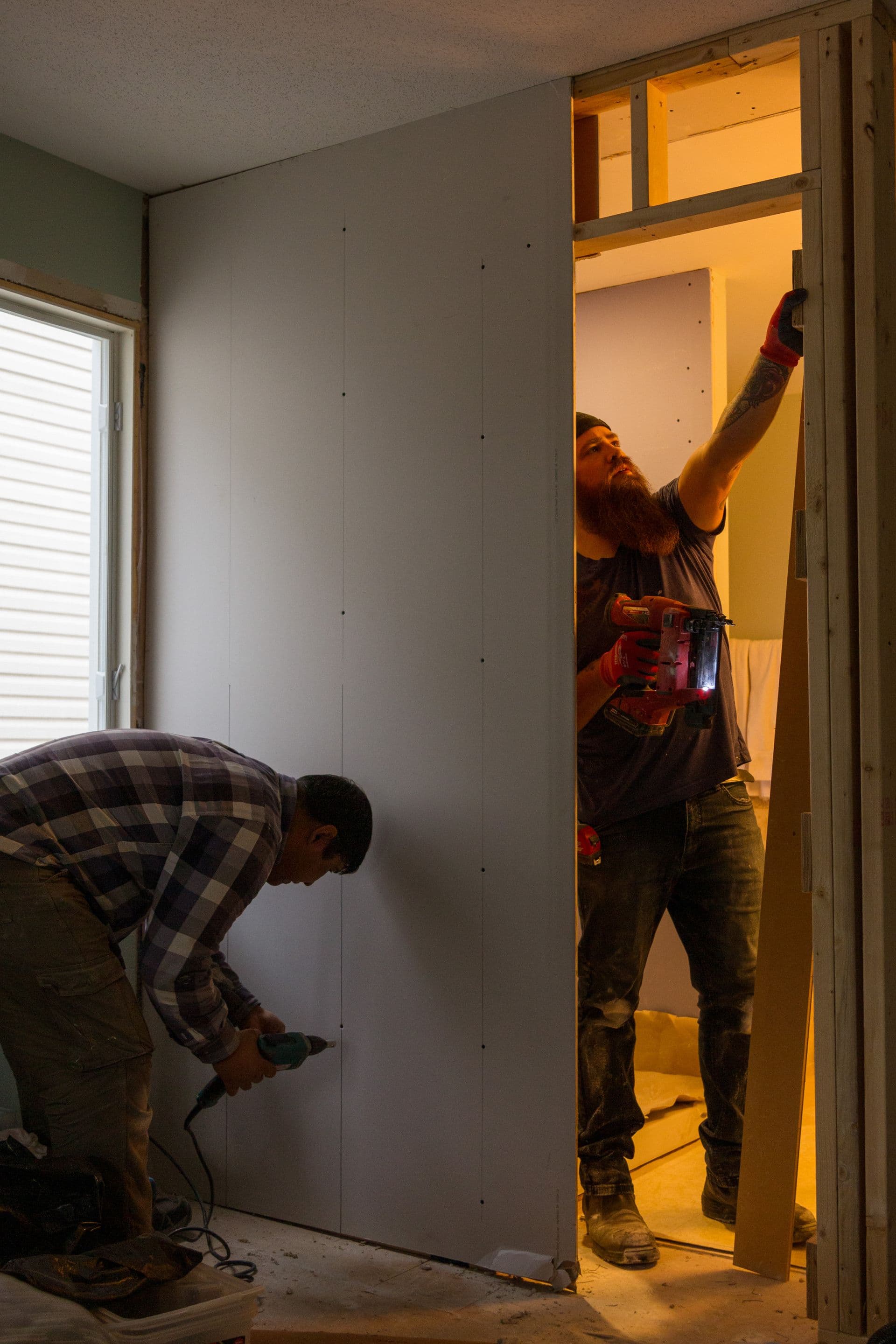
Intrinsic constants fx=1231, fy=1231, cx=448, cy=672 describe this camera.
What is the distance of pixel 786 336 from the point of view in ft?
8.34

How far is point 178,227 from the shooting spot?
3.37 m

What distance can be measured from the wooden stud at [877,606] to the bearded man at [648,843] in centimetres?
37

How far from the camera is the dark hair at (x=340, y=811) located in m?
2.53

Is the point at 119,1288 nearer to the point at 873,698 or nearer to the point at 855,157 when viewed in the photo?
the point at 873,698

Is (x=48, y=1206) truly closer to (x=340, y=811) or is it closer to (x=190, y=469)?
(x=340, y=811)

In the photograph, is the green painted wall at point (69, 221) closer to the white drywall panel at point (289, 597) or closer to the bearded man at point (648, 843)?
the white drywall panel at point (289, 597)

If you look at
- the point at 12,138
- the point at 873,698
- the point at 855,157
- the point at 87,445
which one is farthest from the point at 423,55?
the point at 873,698

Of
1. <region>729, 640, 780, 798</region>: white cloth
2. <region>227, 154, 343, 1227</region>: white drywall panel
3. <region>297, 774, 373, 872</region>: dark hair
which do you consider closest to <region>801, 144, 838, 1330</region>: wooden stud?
<region>297, 774, 373, 872</region>: dark hair

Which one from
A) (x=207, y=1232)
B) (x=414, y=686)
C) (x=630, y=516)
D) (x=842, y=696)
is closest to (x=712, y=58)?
(x=630, y=516)

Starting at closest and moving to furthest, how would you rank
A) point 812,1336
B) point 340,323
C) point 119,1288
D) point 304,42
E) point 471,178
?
1. point 119,1288
2. point 812,1336
3. point 304,42
4. point 471,178
5. point 340,323

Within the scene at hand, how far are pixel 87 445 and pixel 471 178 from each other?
1259 millimetres

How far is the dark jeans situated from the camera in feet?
9.52

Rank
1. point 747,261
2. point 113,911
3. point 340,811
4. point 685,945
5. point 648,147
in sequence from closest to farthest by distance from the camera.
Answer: point 113,911, point 340,811, point 648,147, point 685,945, point 747,261

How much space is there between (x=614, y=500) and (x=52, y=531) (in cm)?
146
